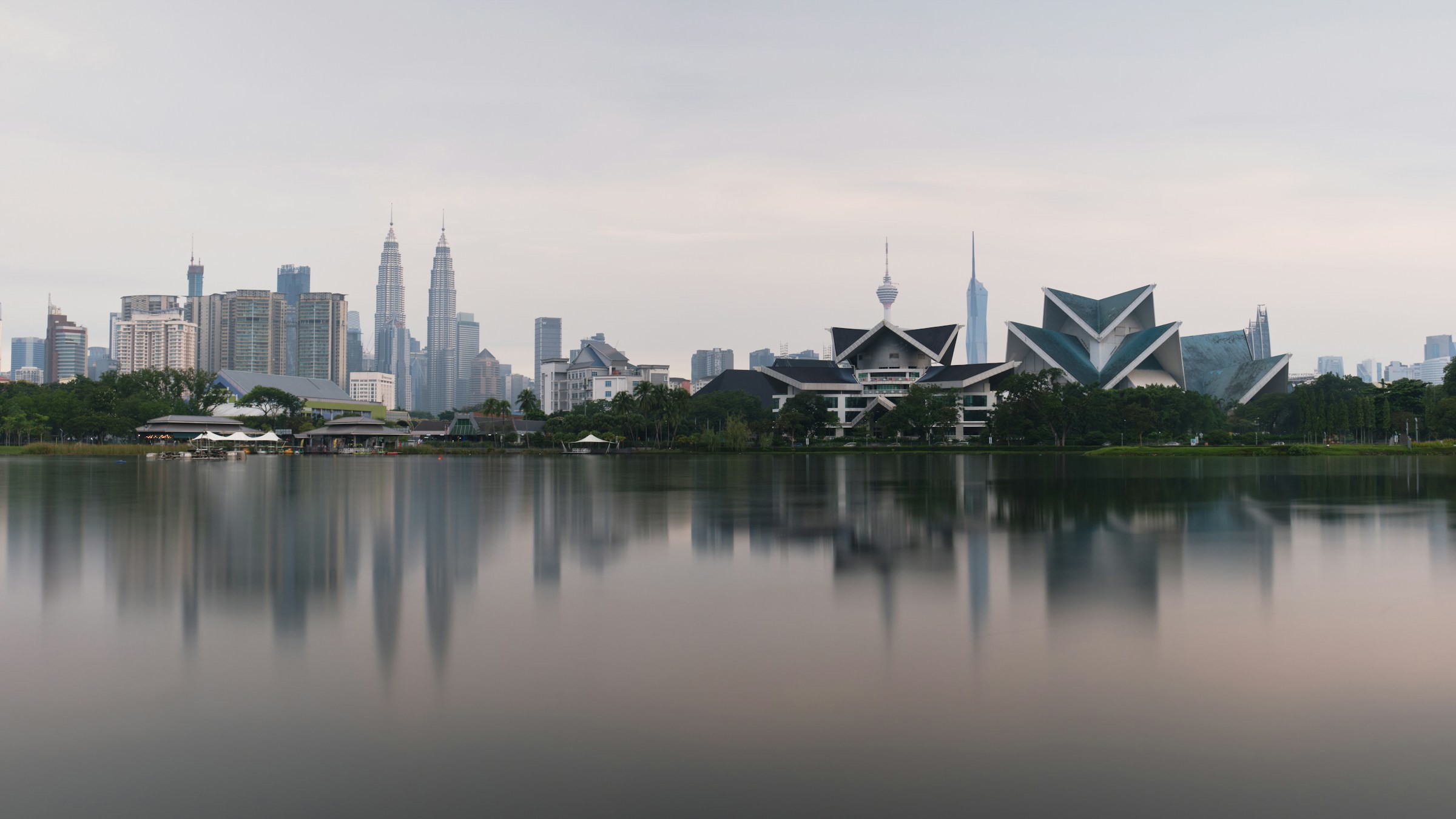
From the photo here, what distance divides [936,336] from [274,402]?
71.6m

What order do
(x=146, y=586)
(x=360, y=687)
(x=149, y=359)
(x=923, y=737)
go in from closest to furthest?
(x=923, y=737) → (x=360, y=687) → (x=146, y=586) → (x=149, y=359)

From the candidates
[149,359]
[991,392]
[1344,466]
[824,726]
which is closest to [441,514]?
[824,726]

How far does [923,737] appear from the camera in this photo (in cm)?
537

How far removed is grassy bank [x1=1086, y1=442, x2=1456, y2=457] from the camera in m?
58.6

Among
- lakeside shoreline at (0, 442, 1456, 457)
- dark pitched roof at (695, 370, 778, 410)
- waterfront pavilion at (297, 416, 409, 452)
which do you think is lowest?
lakeside shoreline at (0, 442, 1456, 457)

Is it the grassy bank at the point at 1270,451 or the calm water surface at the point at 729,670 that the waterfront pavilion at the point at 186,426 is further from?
the calm water surface at the point at 729,670

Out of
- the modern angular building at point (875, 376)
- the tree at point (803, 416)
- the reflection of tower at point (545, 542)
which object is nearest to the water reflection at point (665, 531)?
the reflection of tower at point (545, 542)

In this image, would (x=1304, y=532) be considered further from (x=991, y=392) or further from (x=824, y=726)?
(x=991, y=392)

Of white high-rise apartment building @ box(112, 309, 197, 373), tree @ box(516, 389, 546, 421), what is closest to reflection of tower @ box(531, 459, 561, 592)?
tree @ box(516, 389, 546, 421)

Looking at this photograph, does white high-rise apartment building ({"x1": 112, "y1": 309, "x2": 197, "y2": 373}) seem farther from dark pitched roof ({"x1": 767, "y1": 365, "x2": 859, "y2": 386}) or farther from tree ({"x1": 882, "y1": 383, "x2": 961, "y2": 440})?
tree ({"x1": 882, "y1": 383, "x2": 961, "y2": 440})

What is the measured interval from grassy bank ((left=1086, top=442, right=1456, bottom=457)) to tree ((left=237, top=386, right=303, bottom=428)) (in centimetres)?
7795

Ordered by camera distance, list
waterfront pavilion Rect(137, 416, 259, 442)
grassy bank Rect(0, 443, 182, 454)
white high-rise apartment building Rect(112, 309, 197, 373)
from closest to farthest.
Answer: grassy bank Rect(0, 443, 182, 454) → waterfront pavilion Rect(137, 416, 259, 442) → white high-rise apartment building Rect(112, 309, 197, 373)

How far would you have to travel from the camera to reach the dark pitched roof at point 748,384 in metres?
104

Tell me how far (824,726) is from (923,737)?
573 mm
